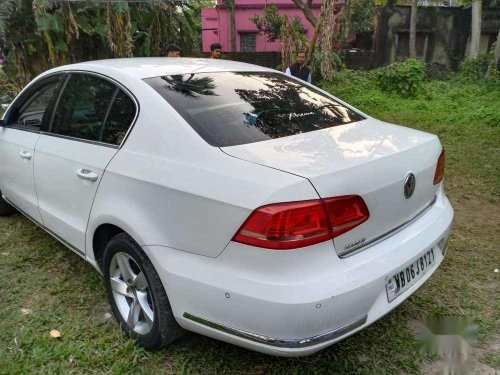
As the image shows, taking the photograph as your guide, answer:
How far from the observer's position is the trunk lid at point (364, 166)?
1.88 m

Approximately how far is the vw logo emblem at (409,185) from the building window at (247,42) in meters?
18.2

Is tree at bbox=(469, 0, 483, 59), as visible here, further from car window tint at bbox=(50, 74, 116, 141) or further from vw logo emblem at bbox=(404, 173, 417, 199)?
car window tint at bbox=(50, 74, 116, 141)

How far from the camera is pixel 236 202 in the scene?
72.0 inches

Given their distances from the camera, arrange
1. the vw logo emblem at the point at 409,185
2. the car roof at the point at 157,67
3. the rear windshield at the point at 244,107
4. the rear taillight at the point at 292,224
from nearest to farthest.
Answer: the rear taillight at the point at 292,224
the vw logo emblem at the point at 409,185
the rear windshield at the point at 244,107
the car roof at the point at 157,67

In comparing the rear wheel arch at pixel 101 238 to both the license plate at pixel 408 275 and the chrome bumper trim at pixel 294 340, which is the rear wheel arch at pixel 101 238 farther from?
the license plate at pixel 408 275

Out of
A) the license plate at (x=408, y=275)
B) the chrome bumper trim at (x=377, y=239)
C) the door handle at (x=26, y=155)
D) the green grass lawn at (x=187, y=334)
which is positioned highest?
the door handle at (x=26, y=155)

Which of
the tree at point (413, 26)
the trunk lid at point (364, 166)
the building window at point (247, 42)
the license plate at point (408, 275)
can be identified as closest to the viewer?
the trunk lid at point (364, 166)

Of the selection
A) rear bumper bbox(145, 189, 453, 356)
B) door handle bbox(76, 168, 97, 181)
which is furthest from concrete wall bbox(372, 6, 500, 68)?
rear bumper bbox(145, 189, 453, 356)

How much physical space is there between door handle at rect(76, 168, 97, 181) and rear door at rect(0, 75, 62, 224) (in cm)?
73

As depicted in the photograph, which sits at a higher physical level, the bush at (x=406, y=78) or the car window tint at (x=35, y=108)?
the car window tint at (x=35, y=108)

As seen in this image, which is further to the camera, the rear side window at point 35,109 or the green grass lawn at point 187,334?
the rear side window at point 35,109

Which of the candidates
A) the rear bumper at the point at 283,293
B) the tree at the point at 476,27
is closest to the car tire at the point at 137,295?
the rear bumper at the point at 283,293

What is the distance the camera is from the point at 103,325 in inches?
104

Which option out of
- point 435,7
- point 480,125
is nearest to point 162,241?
point 480,125
